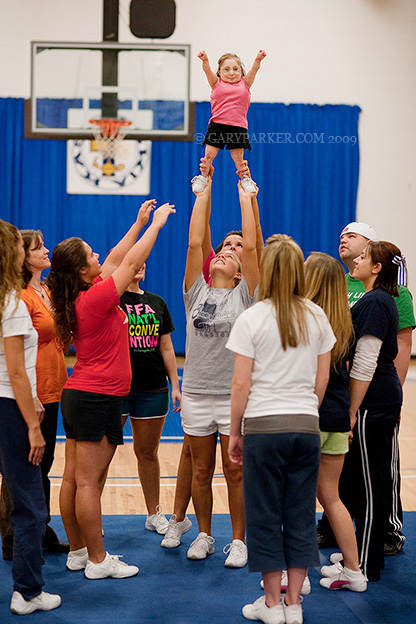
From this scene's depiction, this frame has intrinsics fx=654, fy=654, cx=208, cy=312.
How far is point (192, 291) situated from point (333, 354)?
0.87m

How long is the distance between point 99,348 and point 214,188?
26.3 feet

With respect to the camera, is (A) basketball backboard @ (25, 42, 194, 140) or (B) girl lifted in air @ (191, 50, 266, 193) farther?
(A) basketball backboard @ (25, 42, 194, 140)

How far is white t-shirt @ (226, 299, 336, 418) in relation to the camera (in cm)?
254

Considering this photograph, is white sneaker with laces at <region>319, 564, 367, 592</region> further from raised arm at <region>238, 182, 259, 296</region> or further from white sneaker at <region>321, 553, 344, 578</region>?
raised arm at <region>238, 182, 259, 296</region>

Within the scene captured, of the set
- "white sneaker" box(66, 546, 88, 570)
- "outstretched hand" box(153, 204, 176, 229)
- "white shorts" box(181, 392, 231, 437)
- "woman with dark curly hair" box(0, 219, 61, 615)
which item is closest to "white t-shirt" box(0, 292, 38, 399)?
"woman with dark curly hair" box(0, 219, 61, 615)

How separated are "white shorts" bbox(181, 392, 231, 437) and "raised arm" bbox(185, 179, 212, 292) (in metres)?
0.59

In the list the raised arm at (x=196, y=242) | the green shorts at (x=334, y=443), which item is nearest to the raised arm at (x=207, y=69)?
the raised arm at (x=196, y=242)

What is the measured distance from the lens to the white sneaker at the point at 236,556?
130 inches

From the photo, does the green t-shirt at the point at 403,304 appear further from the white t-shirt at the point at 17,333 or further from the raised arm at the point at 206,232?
the white t-shirt at the point at 17,333

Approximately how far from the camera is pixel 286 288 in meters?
2.58

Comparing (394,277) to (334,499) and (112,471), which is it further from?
(112,471)

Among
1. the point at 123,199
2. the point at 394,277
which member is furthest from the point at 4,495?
the point at 123,199

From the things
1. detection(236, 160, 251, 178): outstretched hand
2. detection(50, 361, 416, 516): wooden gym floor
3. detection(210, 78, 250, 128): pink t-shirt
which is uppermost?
detection(210, 78, 250, 128): pink t-shirt

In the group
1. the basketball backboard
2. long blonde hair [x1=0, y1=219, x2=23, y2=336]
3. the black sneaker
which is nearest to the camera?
long blonde hair [x1=0, y1=219, x2=23, y2=336]
